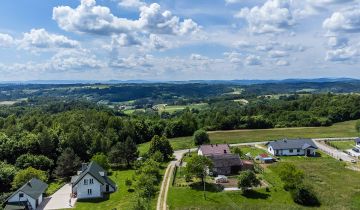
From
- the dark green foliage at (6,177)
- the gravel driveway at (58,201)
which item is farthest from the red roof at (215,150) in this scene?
the dark green foliage at (6,177)

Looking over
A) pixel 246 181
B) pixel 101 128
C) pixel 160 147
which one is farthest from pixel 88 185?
pixel 101 128

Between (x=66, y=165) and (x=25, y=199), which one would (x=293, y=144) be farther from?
(x=25, y=199)

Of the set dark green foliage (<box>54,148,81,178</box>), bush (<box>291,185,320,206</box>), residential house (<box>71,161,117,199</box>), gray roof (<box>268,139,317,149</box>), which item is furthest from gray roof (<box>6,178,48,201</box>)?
gray roof (<box>268,139,317,149</box>)

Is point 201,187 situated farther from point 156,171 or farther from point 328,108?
point 328,108

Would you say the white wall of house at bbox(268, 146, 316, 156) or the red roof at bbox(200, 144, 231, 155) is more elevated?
the red roof at bbox(200, 144, 231, 155)

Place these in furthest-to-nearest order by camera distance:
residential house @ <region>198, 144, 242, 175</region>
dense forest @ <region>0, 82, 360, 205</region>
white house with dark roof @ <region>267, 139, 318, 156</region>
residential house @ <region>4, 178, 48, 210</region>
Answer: white house with dark roof @ <region>267, 139, 318, 156</region> < dense forest @ <region>0, 82, 360, 205</region> < residential house @ <region>198, 144, 242, 175</region> < residential house @ <region>4, 178, 48, 210</region>

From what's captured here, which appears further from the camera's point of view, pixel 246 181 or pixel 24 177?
pixel 24 177

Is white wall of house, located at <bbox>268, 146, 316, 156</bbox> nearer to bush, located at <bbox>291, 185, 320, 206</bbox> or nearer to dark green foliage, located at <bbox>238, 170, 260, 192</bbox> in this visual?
dark green foliage, located at <bbox>238, 170, 260, 192</bbox>
